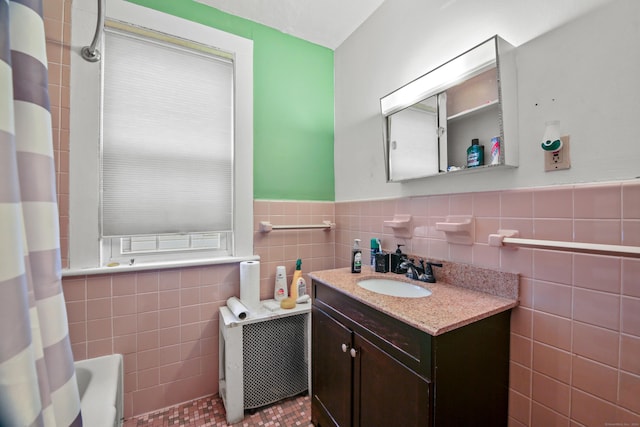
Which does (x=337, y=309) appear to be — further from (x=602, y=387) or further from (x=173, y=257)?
(x=173, y=257)

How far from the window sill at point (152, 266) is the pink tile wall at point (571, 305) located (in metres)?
1.43

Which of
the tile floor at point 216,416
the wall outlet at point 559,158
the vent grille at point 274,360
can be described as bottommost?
the tile floor at point 216,416

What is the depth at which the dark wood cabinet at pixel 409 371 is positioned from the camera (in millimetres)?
809

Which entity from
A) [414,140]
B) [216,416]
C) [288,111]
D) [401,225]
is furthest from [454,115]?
[216,416]

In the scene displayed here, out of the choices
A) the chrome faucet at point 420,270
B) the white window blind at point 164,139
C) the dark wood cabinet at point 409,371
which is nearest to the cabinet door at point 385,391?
the dark wood cabinet at point 409,371

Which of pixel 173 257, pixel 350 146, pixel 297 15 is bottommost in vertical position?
pixel 173 257

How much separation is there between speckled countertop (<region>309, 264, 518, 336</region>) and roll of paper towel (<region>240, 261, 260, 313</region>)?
0.55 metres

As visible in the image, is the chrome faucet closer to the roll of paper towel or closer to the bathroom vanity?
the bathroom vanity

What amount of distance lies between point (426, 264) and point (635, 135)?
840 millimetres

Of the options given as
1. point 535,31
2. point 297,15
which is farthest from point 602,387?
point 297,15

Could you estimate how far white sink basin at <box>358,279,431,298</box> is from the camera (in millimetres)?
1290

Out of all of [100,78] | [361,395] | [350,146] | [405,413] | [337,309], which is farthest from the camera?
[350,146]

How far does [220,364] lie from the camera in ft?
5.44

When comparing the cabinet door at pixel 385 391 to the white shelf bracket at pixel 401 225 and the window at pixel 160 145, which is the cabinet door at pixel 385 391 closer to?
the white shelf bracket at pixel 401 225
